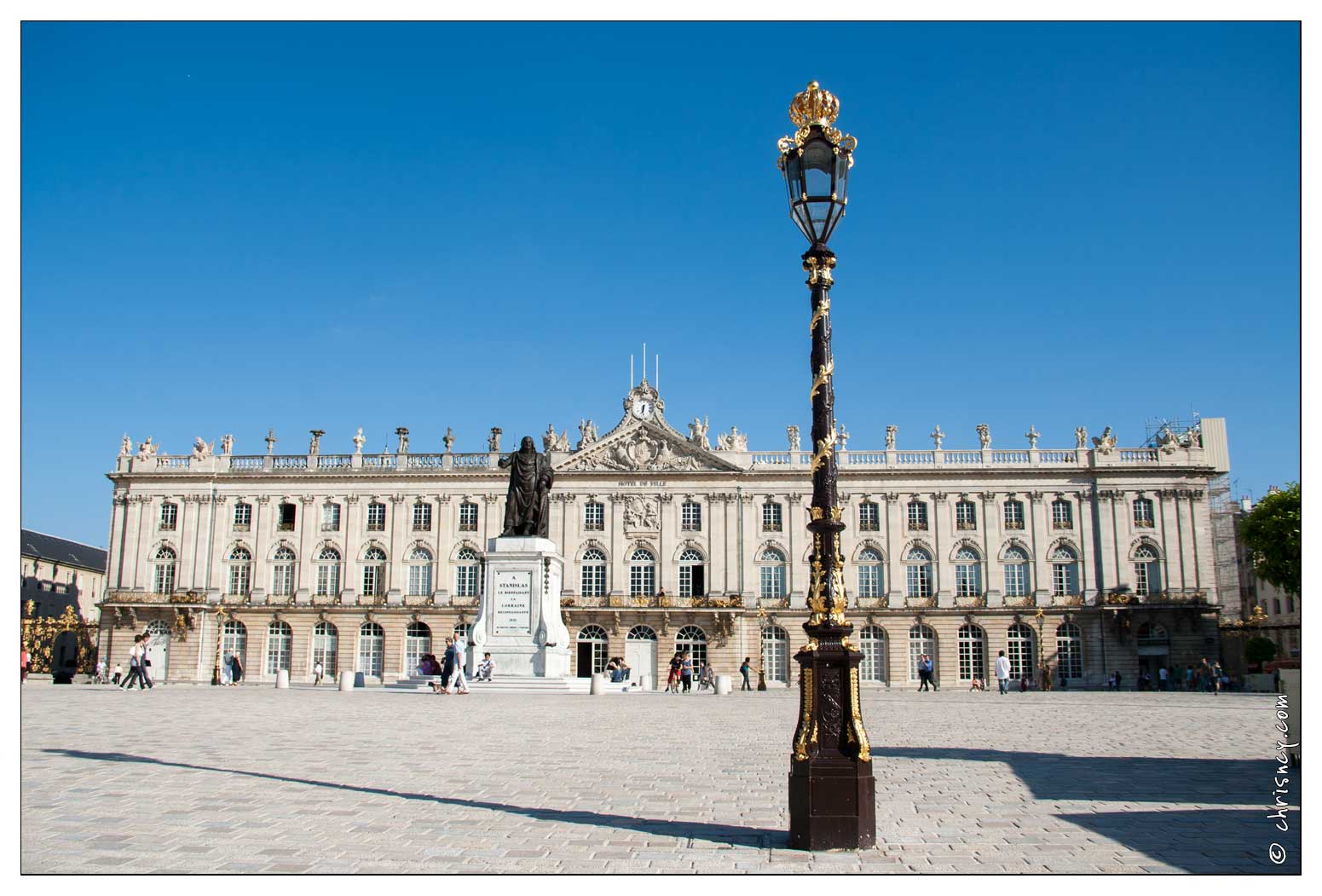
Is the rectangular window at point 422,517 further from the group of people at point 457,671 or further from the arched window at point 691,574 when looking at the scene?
the group of people at point 457,671

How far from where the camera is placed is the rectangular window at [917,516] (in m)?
54.7

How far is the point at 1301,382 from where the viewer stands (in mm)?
7082

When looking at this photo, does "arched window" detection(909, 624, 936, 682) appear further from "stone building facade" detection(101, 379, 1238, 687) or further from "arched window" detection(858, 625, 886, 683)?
"arched window" detection(858, 625, 886, 683)

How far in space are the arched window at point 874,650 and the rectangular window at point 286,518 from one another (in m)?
29.0

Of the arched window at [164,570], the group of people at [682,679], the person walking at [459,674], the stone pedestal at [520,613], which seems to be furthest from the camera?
the arched window at [164,570]

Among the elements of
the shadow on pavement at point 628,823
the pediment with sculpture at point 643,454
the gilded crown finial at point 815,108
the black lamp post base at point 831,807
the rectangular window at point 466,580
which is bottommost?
the shadow on pavement at point 628,823

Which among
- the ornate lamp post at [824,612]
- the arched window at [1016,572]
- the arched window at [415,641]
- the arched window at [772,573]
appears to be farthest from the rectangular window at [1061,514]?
the ornate lamp post at [824,612]

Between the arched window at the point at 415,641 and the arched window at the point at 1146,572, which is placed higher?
the arched window at the point at 1146,572

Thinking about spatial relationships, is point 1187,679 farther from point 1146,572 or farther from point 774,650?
point 774,650

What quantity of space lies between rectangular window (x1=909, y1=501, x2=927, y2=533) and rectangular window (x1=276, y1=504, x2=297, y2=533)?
101ft

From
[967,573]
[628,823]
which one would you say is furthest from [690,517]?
[628,823]

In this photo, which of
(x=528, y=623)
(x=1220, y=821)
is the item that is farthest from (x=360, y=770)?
(x=528, y=623)

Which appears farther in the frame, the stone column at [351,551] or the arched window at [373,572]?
Answer: the arched window at [373,572]

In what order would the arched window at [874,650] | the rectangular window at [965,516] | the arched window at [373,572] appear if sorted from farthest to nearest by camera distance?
the arched window at [373,572]
the rectangular window at [965,516]
the arched window at [874,650]
